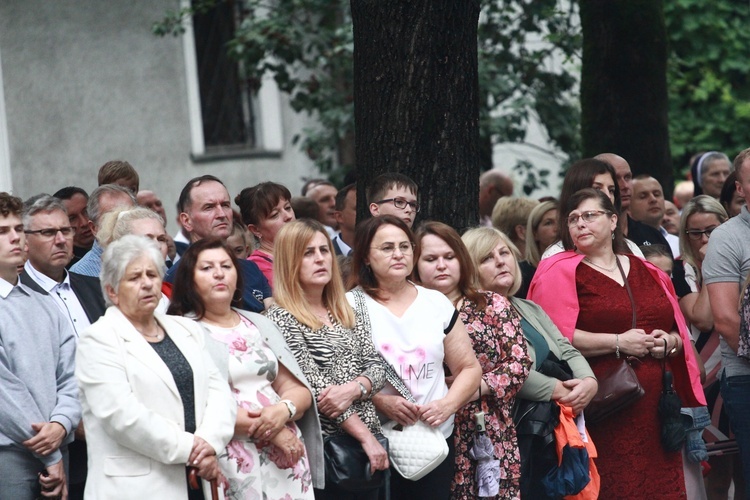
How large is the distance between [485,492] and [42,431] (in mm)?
2134

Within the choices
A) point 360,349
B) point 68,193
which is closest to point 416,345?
point 360,349

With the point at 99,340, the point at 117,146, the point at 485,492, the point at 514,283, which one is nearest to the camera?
the point at 99,340

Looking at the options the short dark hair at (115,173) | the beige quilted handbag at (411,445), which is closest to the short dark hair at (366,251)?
the beige quilted handbag at (411,445)

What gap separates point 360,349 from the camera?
578cm

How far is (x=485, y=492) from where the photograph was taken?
20.2 ft

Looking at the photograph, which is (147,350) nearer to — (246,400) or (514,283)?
(246,400)

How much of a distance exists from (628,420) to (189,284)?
103 inches

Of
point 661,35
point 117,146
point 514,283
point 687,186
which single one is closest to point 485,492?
point 514,283

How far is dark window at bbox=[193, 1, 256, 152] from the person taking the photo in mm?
15234

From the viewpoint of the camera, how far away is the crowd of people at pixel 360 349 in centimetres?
509

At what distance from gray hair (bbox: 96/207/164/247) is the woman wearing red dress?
219 centimetres

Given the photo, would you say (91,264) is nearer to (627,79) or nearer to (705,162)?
(627,79)

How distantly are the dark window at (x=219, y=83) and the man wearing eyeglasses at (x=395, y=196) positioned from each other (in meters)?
8.43

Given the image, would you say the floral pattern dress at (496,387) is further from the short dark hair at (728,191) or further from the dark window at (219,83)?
the dark window at (219,83)
